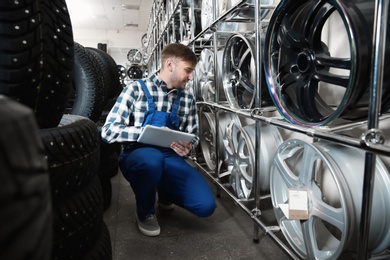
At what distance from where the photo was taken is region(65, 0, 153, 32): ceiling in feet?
33.1

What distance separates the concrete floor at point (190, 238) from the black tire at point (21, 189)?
135 centimetres

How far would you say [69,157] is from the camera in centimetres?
99

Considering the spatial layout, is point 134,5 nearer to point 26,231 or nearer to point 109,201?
point 109,201

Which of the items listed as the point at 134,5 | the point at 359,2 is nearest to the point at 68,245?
the point at 359,2

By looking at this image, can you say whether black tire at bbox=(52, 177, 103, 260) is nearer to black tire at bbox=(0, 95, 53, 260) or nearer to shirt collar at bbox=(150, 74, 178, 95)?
black tire at bbox=(0, 95, 53, 260)

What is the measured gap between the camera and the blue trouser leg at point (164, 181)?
187 centimetres

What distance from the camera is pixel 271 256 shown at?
5.17ft

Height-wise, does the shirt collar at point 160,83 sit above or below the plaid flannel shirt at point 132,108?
above

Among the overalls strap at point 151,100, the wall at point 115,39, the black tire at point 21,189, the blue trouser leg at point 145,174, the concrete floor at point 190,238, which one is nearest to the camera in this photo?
the black tire at point 21,189

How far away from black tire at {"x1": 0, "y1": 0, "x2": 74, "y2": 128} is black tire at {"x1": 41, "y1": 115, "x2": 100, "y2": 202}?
8cm

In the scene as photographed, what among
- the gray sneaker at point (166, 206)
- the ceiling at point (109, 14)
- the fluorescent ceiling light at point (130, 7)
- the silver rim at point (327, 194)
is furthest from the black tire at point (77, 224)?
the fluorescent ceiling light at point (130, 7)

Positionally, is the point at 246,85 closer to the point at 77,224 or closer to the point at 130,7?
the point at 77,224

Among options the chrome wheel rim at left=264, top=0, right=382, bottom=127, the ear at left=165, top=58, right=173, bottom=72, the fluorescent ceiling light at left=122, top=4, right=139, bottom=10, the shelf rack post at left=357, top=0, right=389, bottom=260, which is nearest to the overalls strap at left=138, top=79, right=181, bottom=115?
the ear at left=165, top=58, right=173, bottom=72

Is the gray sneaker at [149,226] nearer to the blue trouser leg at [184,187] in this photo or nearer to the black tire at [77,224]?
the blue trouser leg at [184,187]
